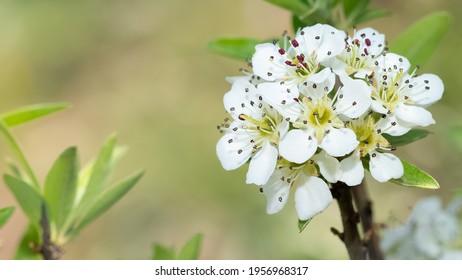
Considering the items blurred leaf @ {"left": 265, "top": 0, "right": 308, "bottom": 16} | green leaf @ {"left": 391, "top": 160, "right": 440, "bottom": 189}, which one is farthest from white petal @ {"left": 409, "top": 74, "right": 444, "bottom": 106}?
blurred leaf @ {"left": 265, "top": 0, "right": 308, "bottom": 16}

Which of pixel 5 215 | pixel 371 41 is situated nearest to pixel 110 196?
pixel 5 215

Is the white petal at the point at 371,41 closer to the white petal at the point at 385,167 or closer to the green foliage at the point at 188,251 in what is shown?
the white petal at the point at 385,167

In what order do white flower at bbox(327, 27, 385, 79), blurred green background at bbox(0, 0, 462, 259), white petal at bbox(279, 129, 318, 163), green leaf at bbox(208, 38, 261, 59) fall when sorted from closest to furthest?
white petal at bbox(279, 129, 318, 163) < white flower at bbox(327, 27, 385, 79) < green leaf at bbox(208, 38, 261, 59) < blurred green background at bbox(0, 0, 462, 259)

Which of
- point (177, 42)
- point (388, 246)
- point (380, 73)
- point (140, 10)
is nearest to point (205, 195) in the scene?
point (177, 42)

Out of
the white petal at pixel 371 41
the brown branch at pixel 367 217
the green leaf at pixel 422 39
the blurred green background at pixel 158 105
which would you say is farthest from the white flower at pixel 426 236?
the blurred green background at pixel 158 105

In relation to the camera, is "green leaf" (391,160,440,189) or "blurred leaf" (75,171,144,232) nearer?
"green leaf" (391,160,440,189)

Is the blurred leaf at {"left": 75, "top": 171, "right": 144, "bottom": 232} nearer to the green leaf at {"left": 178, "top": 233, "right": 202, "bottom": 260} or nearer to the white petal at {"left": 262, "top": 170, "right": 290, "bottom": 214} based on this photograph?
the green leaf at {"left": 178, "top": 233, "right": 202, "bottom": 260}

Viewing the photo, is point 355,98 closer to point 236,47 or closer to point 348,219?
point 348,219
